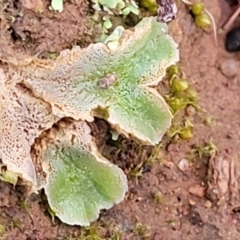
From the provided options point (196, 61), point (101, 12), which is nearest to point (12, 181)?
point (101, 12)

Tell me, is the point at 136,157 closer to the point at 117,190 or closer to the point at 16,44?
the point at 117,190

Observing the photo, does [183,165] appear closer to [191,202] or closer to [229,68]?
[191,202]

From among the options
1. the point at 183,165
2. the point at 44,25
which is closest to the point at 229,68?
the point at 183,165

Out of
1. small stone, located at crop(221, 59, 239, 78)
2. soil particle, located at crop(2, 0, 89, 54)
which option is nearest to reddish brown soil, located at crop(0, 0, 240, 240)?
soil particle, located at crop(2, 0, 89, 54)

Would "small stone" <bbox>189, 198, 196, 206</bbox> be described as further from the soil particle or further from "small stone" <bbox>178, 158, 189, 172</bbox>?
the soil particle

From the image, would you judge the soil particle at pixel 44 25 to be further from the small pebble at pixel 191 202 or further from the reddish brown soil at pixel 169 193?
the small pebble at pixel 191 202
